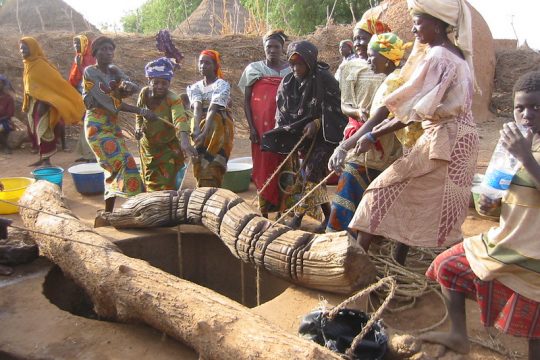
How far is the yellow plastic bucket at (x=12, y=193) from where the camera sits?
5.05 metres

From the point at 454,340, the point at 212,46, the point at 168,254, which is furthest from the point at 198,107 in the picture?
the point at 212,46

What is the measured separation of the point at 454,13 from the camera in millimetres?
2646

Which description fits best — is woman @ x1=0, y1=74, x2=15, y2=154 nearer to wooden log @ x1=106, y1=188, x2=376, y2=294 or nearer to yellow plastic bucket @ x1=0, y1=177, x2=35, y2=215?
yellow plastic bucket @ x1=0, y1=177, x2=35, y2=215

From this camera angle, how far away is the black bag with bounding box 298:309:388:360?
2.10 meters

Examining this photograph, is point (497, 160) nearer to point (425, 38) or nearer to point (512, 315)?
point (512, 315)

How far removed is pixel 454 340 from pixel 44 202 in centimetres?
289

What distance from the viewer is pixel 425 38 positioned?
2.73 m

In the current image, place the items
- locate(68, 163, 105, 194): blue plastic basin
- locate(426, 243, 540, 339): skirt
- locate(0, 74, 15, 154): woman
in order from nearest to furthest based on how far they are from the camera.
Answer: locate(426, 243, 540, 339): skirt → locate(68, 163, 105, 194): blue plastic basin → locate(0, 74, 15, 154): woman

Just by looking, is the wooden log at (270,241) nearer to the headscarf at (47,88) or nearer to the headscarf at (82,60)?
the headscarf at (47,88)

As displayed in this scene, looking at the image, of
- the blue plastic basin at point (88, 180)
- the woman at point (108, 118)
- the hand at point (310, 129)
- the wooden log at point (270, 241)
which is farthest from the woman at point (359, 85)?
the blue plastic basin at point (88, 180)

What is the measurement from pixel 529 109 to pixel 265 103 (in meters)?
3.02

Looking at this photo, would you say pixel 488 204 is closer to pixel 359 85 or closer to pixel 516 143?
pixel 516 143

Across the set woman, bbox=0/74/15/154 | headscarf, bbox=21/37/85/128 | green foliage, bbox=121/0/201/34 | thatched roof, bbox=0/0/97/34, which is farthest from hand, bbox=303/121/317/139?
green foliage, bbox=121/0/201/34

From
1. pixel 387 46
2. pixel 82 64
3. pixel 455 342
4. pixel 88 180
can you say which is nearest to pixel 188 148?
pixel 387 46
